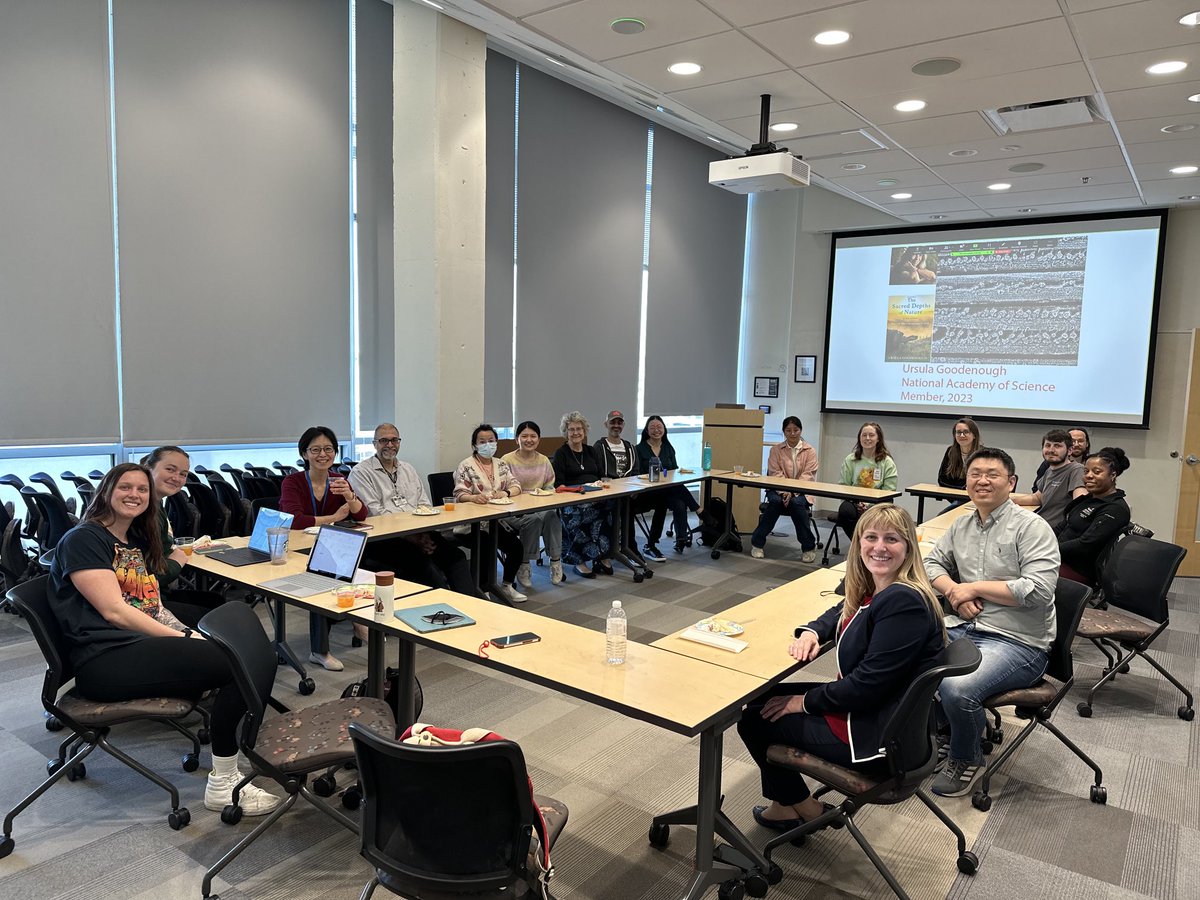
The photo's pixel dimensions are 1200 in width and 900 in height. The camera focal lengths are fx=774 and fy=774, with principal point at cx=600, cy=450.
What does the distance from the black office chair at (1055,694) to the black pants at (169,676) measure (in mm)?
2751

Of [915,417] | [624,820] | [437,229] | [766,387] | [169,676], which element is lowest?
[624,820]

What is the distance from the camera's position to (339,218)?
6340 millimetres

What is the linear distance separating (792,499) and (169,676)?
18.1 feet

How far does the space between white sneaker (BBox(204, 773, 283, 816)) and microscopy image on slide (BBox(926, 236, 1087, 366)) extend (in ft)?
26.3

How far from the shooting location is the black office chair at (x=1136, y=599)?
Result: 3.74m

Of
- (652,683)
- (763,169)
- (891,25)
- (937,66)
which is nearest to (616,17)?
(891,25)

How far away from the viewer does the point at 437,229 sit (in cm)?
584

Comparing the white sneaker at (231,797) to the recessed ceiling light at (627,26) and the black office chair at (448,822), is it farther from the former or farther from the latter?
the recessed ceiling light at (627,26)

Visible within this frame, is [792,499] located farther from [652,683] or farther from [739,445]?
[652,683]

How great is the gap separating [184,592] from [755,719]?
8.83 ft

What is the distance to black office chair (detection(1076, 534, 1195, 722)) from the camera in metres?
3.74

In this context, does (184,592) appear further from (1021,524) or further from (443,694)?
(1021,524)

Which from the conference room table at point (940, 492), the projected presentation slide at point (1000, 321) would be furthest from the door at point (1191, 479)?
the conference room table at point (940, 492)

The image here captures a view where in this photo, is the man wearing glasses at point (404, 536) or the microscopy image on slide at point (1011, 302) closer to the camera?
the man wearing glasses at point (404, 536)
